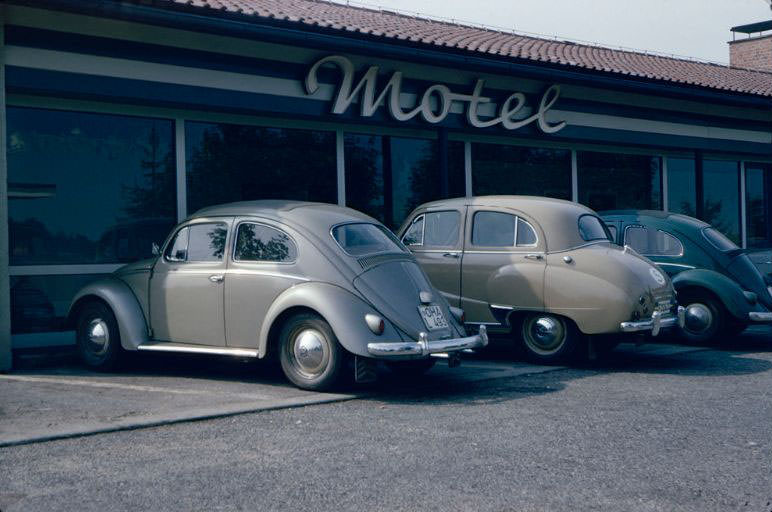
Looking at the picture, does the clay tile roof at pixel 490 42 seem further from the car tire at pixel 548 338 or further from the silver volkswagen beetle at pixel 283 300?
the car tire at pixel 548 338

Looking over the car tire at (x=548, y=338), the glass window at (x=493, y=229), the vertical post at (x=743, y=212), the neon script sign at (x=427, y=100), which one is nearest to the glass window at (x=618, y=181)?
the neon script sign at (x=427, y=100)

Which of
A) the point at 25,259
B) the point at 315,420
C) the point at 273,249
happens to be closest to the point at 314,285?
the point at 273,249

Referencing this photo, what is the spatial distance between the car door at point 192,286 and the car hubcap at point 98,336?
52cm

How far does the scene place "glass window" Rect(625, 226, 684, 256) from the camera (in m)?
11.4

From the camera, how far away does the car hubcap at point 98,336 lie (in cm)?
873

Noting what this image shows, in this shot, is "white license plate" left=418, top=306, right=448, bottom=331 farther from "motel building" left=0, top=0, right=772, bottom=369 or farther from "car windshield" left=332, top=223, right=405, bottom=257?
"motel building" left=0, top=0, right=772, bottom=369

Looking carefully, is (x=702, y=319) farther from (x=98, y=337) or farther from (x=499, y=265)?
(x=98, y=337)

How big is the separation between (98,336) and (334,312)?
2.75m

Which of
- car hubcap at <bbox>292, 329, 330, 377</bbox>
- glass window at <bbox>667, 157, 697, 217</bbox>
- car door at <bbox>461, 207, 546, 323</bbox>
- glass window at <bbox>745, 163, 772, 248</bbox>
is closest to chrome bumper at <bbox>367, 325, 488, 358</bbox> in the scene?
car hubcap at <bbox>292, 329, 330, 377</bbox>

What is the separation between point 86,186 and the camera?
10359 mm

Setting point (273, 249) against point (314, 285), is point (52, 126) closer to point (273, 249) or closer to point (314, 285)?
point (273, 249)

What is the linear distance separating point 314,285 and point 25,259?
158 inches

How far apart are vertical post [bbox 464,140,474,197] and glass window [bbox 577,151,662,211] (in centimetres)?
278

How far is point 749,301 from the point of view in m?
10.7
